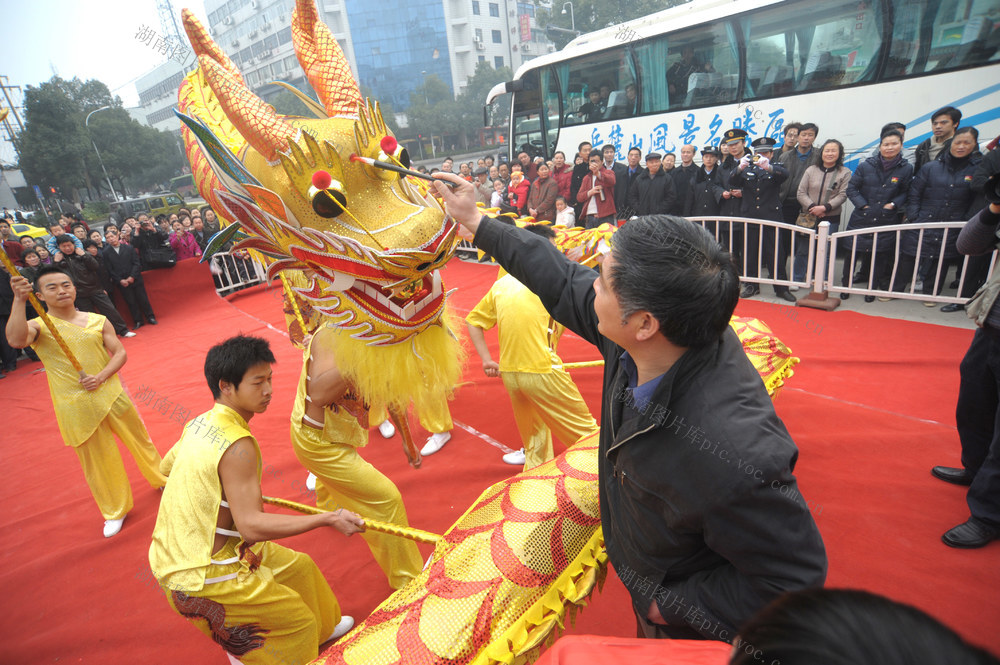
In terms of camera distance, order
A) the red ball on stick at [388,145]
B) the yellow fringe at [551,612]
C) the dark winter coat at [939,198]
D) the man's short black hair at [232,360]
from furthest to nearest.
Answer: the dark winter coat at [939,198], the red ball on stick at [388,145], the man's short black hair at [232,360], the yellow fringe at [551,612]

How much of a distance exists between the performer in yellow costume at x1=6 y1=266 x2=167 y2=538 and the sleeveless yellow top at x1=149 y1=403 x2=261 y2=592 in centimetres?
201

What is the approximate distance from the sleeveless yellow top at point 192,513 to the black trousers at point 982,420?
3182 millimetres

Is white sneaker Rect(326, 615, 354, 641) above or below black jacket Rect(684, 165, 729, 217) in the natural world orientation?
below

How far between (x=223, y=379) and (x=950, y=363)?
4873 mm

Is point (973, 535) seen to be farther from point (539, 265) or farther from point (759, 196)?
point (759, 196)

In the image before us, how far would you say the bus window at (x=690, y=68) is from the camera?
7277 mm

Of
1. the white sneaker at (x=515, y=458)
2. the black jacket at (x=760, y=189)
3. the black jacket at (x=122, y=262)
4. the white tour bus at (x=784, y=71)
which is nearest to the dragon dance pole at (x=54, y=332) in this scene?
the white sneaker at (x=515, y=458)

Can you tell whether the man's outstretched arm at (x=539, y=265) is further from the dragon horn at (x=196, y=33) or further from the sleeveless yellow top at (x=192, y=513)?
the dragon horn at (x=196, y=33)

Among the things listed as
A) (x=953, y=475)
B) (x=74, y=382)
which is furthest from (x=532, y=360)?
(x=74, y=382)

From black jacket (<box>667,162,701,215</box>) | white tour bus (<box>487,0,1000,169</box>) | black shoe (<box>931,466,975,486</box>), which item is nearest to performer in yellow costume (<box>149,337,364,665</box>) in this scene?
black shoe (<box>931,466,975,486</box>)

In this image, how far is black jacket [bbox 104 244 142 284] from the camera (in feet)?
24.8

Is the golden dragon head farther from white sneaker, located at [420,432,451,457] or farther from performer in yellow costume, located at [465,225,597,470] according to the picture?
white sneaker, located at [420,432,451,457]

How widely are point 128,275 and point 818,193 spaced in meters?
9.67

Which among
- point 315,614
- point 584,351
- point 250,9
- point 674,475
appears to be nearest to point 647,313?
point 674,475
